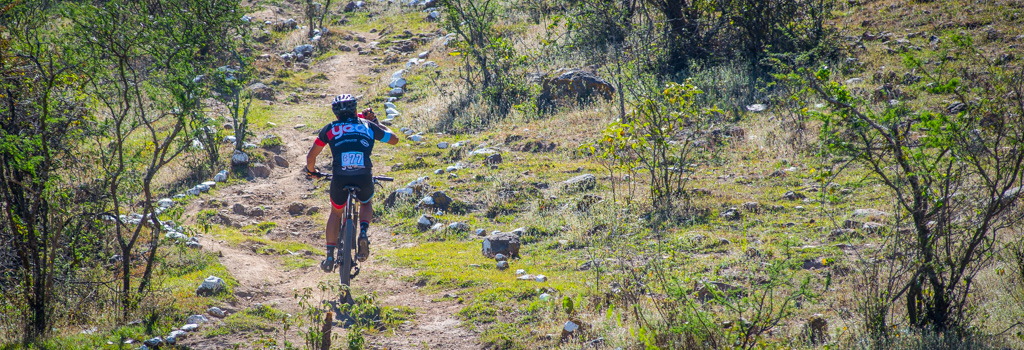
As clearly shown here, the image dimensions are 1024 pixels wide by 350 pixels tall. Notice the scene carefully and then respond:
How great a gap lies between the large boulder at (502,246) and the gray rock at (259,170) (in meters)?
5.64

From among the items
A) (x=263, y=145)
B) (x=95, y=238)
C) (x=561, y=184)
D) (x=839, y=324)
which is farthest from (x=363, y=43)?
(x=839, y=324)

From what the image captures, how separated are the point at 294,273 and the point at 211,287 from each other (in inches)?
49.0

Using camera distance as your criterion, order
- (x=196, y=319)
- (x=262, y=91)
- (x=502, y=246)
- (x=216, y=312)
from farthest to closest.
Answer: (x=262, y=91)
(x=502, y=246)
(x=216, y=312)
(x=196, y=319)

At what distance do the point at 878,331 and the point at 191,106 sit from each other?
5.54m

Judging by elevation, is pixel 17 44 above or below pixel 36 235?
above

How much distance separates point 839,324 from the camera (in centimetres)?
461

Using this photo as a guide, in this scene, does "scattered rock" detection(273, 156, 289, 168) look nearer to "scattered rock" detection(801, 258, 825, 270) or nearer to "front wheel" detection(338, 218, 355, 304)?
"front wheel" detection(338, 218, 355, 304)

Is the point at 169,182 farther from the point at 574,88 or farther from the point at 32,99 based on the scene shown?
the point at 574,88

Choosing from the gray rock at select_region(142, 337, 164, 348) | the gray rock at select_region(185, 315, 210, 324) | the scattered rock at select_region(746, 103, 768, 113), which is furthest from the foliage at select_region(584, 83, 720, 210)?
the gray rock at select_region(142, 337, 164, 348)

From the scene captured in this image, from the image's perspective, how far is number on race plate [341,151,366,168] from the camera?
20.0 ft

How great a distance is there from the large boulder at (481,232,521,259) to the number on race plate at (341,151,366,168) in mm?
1911

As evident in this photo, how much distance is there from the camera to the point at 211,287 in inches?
230

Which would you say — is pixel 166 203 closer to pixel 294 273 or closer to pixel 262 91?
pixel 294 273

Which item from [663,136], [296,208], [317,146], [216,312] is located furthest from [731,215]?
[296,208]
